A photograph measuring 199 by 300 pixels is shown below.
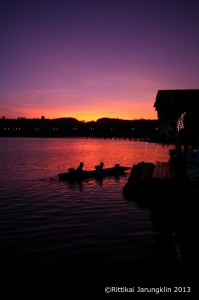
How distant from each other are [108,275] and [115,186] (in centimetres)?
1843

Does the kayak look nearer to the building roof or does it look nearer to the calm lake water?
the calm lake water

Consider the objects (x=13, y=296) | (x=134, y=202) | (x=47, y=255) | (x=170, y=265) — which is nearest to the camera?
(x=13, y=296)

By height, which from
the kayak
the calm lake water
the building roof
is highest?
the building roof

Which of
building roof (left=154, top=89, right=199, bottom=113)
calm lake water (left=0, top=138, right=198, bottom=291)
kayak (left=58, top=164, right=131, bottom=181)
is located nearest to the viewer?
calm lake water (left=0, top=138, right=198, bottom=291)

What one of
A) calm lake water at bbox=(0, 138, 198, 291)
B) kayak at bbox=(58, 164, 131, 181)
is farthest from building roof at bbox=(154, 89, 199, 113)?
kayak at bbox=(58, 164, 131, 181)

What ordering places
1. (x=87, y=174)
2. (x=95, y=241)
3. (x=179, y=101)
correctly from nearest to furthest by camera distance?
1. (x=179, y=101)
2. (x=95, y=241)
3. (x=87, y=174)

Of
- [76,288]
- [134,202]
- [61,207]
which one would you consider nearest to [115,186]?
[134,202]

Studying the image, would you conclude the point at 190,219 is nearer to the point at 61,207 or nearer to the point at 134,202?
the point at 134,202

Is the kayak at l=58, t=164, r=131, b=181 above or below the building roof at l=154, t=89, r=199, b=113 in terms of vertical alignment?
below

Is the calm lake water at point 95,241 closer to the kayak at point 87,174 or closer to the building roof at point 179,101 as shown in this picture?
the building roof at point 179,101

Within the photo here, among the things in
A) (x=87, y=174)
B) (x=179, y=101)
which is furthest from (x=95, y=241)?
(x=87, y=174)

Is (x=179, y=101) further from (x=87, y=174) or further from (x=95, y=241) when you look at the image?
(x=87, y=174)

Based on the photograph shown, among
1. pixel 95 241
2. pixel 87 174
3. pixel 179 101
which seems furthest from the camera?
pixel 87 174

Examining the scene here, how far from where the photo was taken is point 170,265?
1030 cm
